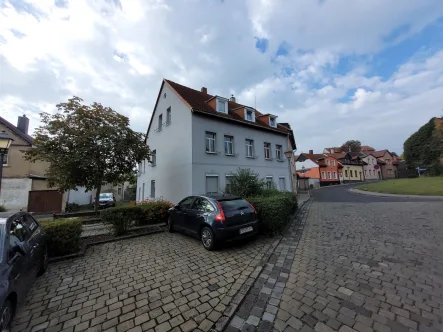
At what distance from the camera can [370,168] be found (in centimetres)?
5791

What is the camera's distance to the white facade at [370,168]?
57000mm

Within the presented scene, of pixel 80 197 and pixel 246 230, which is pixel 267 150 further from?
pixel 80 197

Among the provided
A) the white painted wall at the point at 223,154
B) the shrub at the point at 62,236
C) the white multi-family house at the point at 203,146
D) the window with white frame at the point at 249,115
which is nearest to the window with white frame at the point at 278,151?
the white multi-family house at the point at 203,146

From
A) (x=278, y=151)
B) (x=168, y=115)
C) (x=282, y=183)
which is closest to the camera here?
(x=168, y=115)

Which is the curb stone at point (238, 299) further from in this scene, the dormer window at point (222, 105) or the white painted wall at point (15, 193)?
the white painted wall at point (15, 193)

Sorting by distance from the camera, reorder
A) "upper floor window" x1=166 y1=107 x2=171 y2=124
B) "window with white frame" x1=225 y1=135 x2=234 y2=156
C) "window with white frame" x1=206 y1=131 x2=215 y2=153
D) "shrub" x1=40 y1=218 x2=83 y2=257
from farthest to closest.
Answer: "upper floor window" x1=166 y1=107 x2=171 y2=124, "window with white frame" x1=225 y1=135 x2=234 y2=156, "window with white frame" x1=206 y1=131 x2=215 y2=153, "shrub" x1=40 y1=218 x2=83 y2=257

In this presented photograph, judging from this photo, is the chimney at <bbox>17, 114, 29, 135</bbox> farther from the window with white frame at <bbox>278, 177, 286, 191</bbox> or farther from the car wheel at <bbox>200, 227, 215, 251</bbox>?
the window with white frame at <bbox>278, 177, 286, 191</bbox>

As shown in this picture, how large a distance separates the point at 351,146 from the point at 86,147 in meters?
82.7

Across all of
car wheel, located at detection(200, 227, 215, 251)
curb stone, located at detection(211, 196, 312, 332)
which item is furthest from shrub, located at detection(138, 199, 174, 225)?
curb stone, located at detection(211, 196, 312, 332)

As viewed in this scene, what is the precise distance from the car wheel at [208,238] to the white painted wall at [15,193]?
18280mm

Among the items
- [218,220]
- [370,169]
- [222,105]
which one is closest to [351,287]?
[218,220]

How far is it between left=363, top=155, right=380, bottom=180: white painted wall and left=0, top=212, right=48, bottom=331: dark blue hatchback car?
227 ft

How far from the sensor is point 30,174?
1638cm

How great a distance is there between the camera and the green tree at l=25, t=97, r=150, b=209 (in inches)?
396
